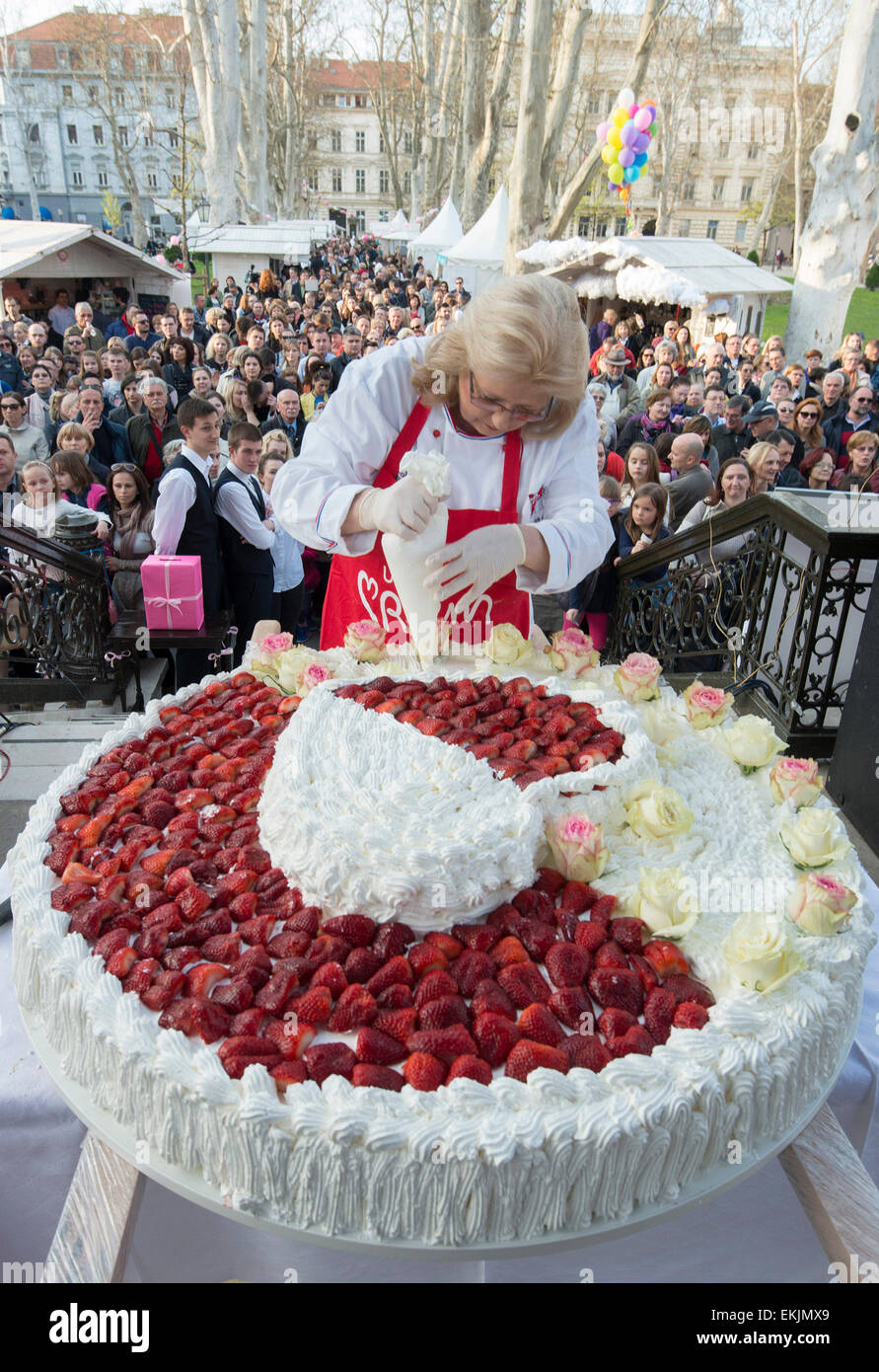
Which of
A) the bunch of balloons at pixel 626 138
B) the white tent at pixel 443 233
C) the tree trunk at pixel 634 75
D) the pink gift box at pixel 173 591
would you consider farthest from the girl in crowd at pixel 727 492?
the white tent at pixel 443 233

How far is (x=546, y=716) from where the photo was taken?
2121 mm

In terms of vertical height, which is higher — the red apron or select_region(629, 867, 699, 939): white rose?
the red apron

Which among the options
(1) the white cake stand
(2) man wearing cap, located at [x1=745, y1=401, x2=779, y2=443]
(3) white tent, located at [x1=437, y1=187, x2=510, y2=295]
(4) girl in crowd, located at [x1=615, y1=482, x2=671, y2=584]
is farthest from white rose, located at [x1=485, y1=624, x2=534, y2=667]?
(3) white tent, located at [x1=437, y1=187, x2=510, y2=295]

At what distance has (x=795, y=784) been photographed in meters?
1.97

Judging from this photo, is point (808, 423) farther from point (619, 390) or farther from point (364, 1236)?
point (364, 1236)

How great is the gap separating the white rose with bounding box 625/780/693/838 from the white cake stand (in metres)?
0.49

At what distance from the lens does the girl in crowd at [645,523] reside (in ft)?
16.3

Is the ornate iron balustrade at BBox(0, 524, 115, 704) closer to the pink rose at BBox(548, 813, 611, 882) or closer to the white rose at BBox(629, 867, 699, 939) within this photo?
the pink rose at BBox(548, 813, 611, 882)

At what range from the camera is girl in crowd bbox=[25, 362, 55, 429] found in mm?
6945

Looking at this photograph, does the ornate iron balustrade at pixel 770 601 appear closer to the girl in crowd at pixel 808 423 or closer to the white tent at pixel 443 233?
the girl in crowd at pixel 808 423

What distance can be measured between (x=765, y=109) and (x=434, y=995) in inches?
2066

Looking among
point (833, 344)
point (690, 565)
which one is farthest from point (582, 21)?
point (690, 565)

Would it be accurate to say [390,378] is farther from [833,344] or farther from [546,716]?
[833,344]

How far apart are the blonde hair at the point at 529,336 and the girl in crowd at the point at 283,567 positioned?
2.91m
